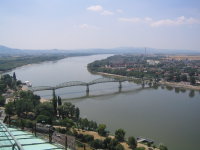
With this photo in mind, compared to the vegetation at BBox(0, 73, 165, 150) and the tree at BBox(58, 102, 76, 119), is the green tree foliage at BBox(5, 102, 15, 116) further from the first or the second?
the tree at BBox(58, 102, 76, 119)

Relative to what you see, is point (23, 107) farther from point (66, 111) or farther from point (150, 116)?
point (150, 116)

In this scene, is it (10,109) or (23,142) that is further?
(10,109)

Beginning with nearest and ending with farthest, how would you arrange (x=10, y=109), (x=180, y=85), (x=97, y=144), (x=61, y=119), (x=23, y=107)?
(x=97, y=144) → (x=61, y=119) → (x=10, y=109) → (x=23, y=107) → (x=180, y=85)

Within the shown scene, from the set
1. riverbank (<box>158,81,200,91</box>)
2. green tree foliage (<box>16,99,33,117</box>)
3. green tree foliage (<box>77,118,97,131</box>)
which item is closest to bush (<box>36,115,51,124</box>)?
green tree foliage (<box>77,118,97,131</box>)

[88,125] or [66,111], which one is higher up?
[66,111]

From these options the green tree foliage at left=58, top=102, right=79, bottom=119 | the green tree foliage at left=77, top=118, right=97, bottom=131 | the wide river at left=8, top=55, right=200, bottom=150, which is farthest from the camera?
the green tree foliage at left=58, top=102, right=79, bottom=119

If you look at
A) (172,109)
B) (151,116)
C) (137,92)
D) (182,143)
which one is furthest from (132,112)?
(137,92)

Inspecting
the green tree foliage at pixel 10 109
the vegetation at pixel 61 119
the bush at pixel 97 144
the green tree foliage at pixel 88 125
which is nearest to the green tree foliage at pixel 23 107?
the vegetation at pixel 61 119

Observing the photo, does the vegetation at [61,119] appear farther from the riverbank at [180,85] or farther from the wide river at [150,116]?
the riverbank at [180,85]

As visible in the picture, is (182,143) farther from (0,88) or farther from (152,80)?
(152,80)

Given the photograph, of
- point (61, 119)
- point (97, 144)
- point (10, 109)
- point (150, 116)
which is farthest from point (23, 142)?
point (150, 116)

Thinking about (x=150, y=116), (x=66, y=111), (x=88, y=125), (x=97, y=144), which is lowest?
(x=150, y=116)
